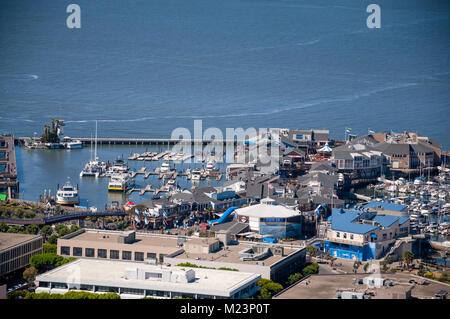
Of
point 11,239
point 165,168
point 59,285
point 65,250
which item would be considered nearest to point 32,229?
point 11,239

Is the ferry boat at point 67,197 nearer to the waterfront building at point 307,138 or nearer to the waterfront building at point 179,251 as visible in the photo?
the waterfront building at point 179,251

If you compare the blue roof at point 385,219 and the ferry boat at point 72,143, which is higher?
the ferry boat at point 72,143

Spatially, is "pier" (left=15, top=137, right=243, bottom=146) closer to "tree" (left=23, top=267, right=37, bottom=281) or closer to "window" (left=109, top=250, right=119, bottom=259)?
"window" (left=109, top=250, right=119, bottom=259)

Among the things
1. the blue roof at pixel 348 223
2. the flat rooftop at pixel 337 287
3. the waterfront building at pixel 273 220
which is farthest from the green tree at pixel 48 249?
the blue roof at pixel 348 223

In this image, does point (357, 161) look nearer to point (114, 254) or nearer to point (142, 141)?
point (142, 141)

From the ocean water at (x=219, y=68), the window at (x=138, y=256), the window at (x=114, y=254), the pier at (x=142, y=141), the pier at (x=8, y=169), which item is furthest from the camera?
the ocean water at (x=219, y=68)

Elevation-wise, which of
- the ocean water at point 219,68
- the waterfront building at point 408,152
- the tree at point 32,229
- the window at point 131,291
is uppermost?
the ocean water at point 219,68
